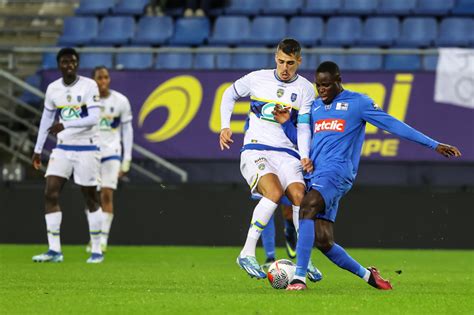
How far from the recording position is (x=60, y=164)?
13.8 m

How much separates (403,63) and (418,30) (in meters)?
2.07

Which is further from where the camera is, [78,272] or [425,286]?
[78,272]

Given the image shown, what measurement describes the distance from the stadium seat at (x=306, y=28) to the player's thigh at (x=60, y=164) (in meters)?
7.68

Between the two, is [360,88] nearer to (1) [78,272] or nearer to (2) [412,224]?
(2) [412,224]

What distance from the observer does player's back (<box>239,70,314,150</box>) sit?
34.6ft

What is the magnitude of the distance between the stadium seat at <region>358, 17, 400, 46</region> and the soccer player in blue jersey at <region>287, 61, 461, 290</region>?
11.2 m

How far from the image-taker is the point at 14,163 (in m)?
19.0

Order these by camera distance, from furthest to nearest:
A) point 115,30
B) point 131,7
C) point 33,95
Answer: point 131,7 → point 115,30 → point 33,95

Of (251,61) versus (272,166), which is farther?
(251,61)

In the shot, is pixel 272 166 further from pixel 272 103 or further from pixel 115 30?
pixel 115 30

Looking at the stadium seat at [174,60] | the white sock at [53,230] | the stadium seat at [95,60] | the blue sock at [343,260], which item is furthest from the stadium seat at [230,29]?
the blue sock at [343,260]

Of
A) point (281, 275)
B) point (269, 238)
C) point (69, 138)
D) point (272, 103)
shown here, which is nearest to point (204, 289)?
point (281, 275)

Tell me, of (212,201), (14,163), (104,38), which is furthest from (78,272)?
(104,38)

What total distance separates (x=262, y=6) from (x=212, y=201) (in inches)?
207
